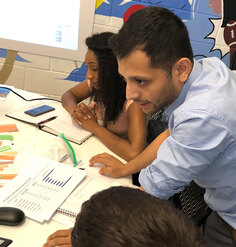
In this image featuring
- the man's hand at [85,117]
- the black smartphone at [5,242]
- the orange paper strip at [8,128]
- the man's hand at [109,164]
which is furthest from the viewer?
the man's hand at [85,117]

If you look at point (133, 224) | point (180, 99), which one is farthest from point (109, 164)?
point (133, 224)

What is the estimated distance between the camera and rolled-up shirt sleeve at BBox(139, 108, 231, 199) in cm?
74

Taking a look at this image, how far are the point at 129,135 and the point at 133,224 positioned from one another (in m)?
0.93

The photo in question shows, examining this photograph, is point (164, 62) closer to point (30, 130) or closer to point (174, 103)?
point (174, 103)

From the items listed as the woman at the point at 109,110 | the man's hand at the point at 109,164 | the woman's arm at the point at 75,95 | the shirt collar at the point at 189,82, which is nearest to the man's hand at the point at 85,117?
the woman at the point at 109,110

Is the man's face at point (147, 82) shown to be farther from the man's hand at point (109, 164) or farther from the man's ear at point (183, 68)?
the man's hand at point (109, 164)

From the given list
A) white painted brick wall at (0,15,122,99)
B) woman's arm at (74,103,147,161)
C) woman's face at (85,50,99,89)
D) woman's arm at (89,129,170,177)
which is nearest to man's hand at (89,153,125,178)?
woman's arm at (89,129,170,177)

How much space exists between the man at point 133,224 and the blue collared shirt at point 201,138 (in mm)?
370

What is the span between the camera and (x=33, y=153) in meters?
1.09

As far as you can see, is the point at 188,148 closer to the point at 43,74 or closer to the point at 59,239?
the point at 59,239

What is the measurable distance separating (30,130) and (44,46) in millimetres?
1088

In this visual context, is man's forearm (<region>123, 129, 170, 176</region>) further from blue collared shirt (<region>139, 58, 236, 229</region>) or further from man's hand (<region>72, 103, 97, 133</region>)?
man's hand (<region>72, 103, 97, 133</region>)

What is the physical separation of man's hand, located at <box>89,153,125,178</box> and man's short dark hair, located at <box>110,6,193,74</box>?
0.39 metres

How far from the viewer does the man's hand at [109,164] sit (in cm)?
104
